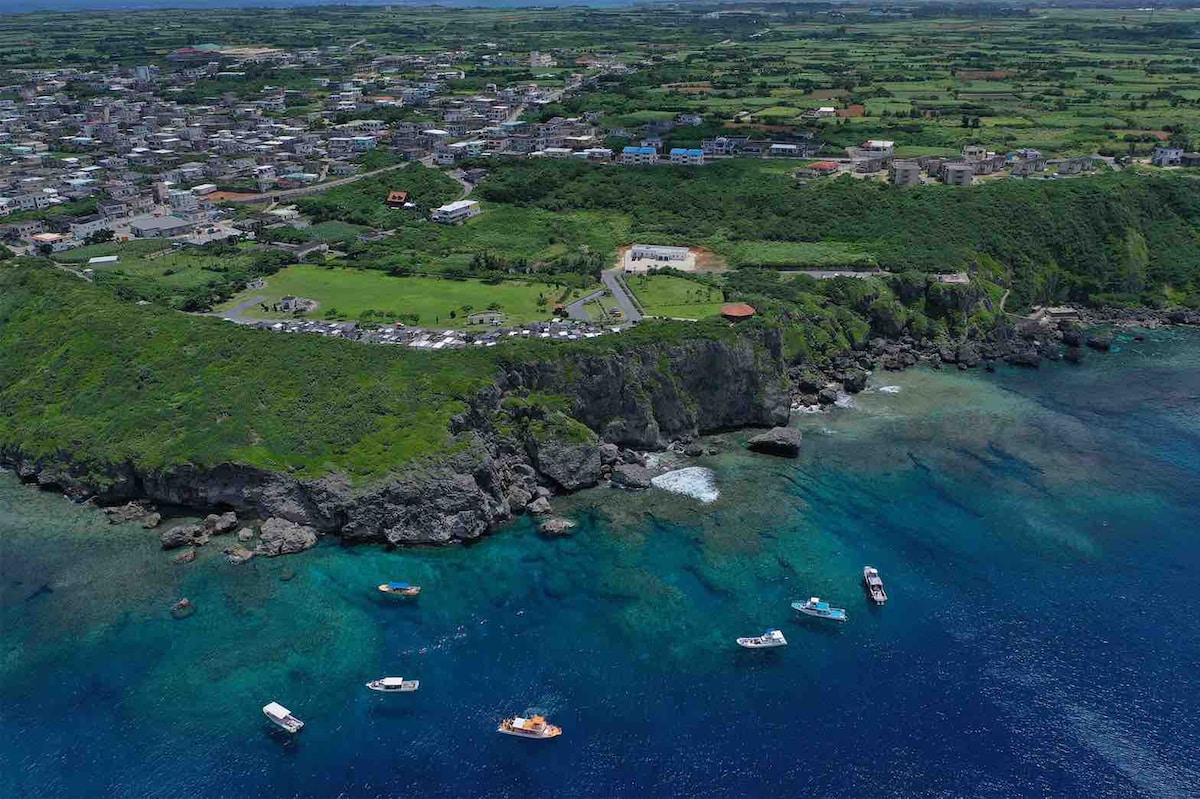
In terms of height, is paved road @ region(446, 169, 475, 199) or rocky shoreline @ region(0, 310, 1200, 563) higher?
paved road @ region(446, 169, 475, 199)

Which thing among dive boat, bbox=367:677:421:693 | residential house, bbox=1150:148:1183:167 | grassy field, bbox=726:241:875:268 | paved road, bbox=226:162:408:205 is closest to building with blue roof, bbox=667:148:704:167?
grassy field, bbox=726:241:875:268

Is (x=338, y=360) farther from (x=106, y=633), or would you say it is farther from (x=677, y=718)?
(x=677, y=718)

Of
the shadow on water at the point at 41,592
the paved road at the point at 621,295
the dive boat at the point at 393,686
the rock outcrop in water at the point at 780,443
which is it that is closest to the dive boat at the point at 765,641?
the dive boat at the point at 393,686

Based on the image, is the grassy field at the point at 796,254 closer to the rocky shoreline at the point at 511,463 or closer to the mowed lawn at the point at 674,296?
the mowed lawn at the point at 674,296

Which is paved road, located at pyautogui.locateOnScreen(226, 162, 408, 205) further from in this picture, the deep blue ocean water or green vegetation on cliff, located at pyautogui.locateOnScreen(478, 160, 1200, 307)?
the deep blue ocean water

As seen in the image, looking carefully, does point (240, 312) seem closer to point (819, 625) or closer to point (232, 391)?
→ point (232, 391)

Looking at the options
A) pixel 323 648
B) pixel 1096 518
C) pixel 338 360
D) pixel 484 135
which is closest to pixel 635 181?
pixel 484 135
